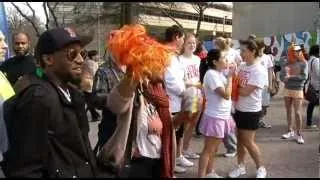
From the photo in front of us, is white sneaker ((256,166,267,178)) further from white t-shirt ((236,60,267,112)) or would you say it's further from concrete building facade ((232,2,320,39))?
concrete building facade ((232,2,320,39))

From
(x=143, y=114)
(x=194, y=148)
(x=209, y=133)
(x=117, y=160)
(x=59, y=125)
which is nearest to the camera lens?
(x=59, y=125)

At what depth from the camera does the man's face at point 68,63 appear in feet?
7.43

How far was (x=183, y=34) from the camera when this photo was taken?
523cm

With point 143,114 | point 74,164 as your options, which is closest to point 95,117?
point 143,114

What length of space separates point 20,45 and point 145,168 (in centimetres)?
227

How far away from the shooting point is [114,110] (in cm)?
277

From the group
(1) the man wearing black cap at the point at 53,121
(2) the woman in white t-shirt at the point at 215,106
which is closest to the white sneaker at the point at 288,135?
(2) the woman in white t-shirt at the point at 215,106

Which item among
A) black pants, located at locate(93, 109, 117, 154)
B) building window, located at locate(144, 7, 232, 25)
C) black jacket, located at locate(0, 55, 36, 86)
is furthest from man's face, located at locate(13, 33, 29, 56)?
building window, located at locate(144, 7, 232, 25)

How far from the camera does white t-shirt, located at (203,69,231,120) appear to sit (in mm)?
5012

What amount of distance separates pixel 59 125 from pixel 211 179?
335 centimetres

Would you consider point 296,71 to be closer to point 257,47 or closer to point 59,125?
point 257,47

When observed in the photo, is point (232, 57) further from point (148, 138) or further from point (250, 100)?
point (148, 138)

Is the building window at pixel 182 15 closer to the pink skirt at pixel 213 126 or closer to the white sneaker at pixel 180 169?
the white sneaker at pixel 180 169

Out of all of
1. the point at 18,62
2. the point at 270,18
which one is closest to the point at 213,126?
the point at 18,62
